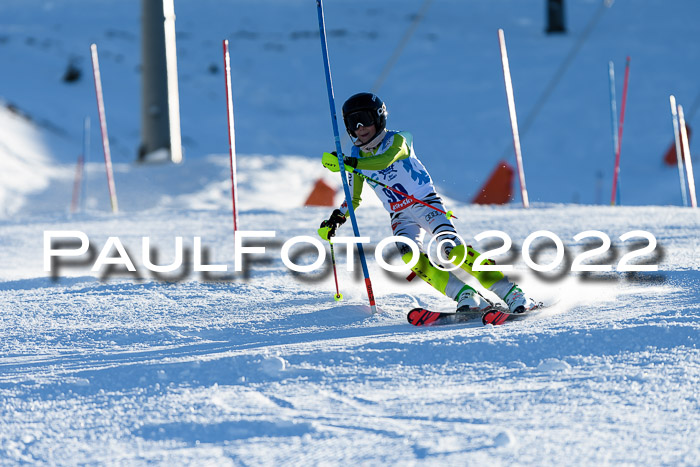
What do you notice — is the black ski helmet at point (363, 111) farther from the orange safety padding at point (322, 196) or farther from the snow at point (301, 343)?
the orange safety padding at point (322, 196)

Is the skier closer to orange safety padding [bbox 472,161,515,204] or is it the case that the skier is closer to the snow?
the snow

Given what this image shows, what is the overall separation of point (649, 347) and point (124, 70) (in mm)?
16372

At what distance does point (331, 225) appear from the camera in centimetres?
479

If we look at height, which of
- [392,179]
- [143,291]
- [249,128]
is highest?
[249,128]

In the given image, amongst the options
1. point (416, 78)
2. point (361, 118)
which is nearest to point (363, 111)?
point (361, 118)

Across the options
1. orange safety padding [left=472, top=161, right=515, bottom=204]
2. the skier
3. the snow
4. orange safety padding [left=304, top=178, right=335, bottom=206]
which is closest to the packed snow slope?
orange safety padding [left=472, top=161, right=515, bottom=204]

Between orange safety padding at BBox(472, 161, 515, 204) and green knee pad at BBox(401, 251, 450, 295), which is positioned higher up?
orange safety padding at BBox(472, 161, 515, 204)

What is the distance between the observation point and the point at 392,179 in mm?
4590

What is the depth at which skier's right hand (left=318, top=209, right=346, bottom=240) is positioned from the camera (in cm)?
478

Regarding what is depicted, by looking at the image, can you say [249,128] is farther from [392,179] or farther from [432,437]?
[432,437]

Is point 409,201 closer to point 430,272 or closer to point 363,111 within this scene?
point 430,272

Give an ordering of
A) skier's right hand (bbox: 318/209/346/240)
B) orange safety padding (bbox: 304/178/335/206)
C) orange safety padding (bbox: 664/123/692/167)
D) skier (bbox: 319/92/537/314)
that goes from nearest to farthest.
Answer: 1. skier (bbox: 319/92/537/314)
2. skier's right hand (bbox: 318/209/346/240)
3. orange safety padding (bbox: 304/178/335/206)
4. orange safety padding (bbox: 664/123/692/167)

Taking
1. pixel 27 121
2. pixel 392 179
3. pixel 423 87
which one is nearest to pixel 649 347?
pixel 392 179

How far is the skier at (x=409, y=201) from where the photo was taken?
4.37m
